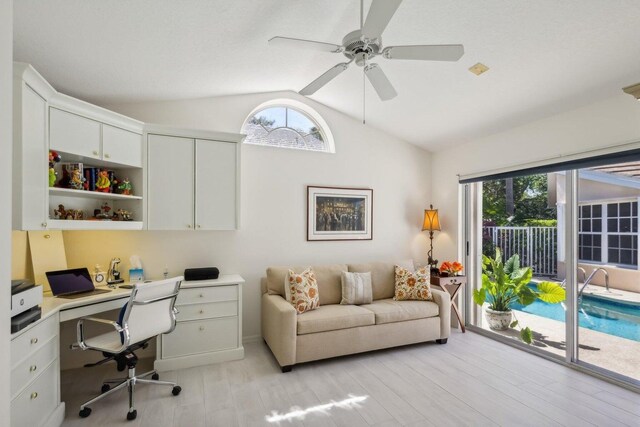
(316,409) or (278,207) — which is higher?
(278,207)

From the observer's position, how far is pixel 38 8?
1.88m

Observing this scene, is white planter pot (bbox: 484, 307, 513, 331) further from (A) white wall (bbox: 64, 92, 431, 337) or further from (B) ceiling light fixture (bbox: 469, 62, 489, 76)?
(B) ceiling light fixture (bbox: 469, 62, 489, 76)

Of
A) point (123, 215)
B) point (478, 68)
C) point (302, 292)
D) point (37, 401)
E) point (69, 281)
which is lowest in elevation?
point (37, 401)

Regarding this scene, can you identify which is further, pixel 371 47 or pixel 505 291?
pixel 505 291

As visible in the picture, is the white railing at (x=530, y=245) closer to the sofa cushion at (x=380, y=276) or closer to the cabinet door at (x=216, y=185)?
the sofa cushion at (x=380, y=276)

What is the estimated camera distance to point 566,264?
3.17 meters

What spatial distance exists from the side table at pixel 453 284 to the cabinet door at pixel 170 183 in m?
3.00

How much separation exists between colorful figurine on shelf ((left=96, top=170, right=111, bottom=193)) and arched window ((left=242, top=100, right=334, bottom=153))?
147cm

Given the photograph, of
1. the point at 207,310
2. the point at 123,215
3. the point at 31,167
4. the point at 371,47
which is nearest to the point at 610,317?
the point at 371,47

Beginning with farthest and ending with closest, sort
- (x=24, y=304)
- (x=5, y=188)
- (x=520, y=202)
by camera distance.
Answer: (x=520, y=202), (x=24, y=304), (x=5, y=188)

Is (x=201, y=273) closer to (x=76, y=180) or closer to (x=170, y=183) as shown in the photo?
(x=170, y=183)

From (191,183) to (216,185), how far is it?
241 mm

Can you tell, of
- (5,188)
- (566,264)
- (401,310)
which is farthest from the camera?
(401,310)

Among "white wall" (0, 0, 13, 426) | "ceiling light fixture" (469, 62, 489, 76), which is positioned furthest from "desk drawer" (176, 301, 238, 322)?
"ceiling light fixture" (469, 62, 489, 76)
